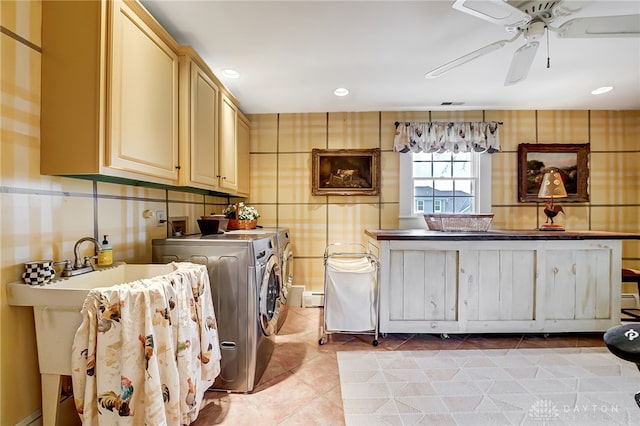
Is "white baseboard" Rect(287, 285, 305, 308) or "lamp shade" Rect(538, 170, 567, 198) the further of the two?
"white baseboard" Rect(287, 285, 305, 308)

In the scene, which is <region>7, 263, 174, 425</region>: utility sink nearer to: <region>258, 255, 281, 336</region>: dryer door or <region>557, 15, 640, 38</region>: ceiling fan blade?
<region>258, 255, 281, 336</region>: dryer door

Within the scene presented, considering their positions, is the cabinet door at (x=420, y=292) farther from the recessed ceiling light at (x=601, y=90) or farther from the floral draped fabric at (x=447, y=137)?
the recessed ceiling light at (x=601, y=90)

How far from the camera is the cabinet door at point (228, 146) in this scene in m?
2.42

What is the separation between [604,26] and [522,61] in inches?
15.1

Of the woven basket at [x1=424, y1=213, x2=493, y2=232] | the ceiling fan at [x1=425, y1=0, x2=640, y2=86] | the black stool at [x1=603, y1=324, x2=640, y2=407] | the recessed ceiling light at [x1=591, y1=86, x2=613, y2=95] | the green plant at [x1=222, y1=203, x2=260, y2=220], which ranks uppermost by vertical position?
the recessed ceiling light at [x1=591, y1=86, x2=613, y2=95]

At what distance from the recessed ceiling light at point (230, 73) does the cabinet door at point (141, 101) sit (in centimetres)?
64

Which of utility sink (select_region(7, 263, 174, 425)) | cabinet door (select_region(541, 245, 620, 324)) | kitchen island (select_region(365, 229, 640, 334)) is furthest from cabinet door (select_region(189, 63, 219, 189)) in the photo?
cabinet door (select_region(541, 245, 620, 324))

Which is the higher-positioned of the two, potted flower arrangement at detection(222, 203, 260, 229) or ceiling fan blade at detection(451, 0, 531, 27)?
ceiling fan blade at detection(451, 0, 531, 27)

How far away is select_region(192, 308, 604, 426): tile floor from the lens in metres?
1.61

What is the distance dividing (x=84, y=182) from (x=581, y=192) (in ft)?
15.9

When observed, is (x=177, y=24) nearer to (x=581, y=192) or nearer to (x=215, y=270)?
(x=215, y=270)

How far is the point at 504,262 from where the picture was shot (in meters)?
2.51

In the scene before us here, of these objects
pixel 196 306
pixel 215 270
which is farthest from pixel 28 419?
pixel 215 270

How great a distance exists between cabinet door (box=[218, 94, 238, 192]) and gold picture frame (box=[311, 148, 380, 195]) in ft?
3.39
